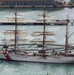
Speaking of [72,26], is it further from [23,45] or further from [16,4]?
[16,4]

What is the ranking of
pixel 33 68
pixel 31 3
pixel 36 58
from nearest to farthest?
1. pixel 33 68
2. pixel 36 58
3. pixel 31 3

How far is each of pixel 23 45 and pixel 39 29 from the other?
339 inches

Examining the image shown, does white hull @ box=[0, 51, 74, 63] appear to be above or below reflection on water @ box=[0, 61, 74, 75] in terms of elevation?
above

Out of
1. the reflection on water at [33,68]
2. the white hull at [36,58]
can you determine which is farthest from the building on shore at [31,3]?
the reflection on water at [33,68]

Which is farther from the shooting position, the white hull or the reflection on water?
the white hull

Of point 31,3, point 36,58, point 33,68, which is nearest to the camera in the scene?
point 33,68

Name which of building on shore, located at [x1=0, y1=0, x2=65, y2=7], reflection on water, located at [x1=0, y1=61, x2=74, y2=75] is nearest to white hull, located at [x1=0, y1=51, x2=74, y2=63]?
reflection on water, located at [x1=0, y1=61, x2=74, y2=75]

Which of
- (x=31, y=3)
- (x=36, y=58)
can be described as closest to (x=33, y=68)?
(x=36, y=58)

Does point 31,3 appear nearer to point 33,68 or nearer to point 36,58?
point 36,58

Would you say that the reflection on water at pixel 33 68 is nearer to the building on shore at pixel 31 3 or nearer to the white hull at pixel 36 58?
the white hull at pixel 36 58

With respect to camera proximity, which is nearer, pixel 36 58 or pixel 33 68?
pixel 33 68

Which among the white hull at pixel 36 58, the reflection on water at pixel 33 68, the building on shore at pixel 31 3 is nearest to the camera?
the reflection on water at pixel 33 68

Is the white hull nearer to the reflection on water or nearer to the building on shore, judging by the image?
the reflection on water

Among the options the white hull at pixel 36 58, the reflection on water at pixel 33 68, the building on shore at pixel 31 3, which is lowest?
the reflection on water at pixel 33 68
